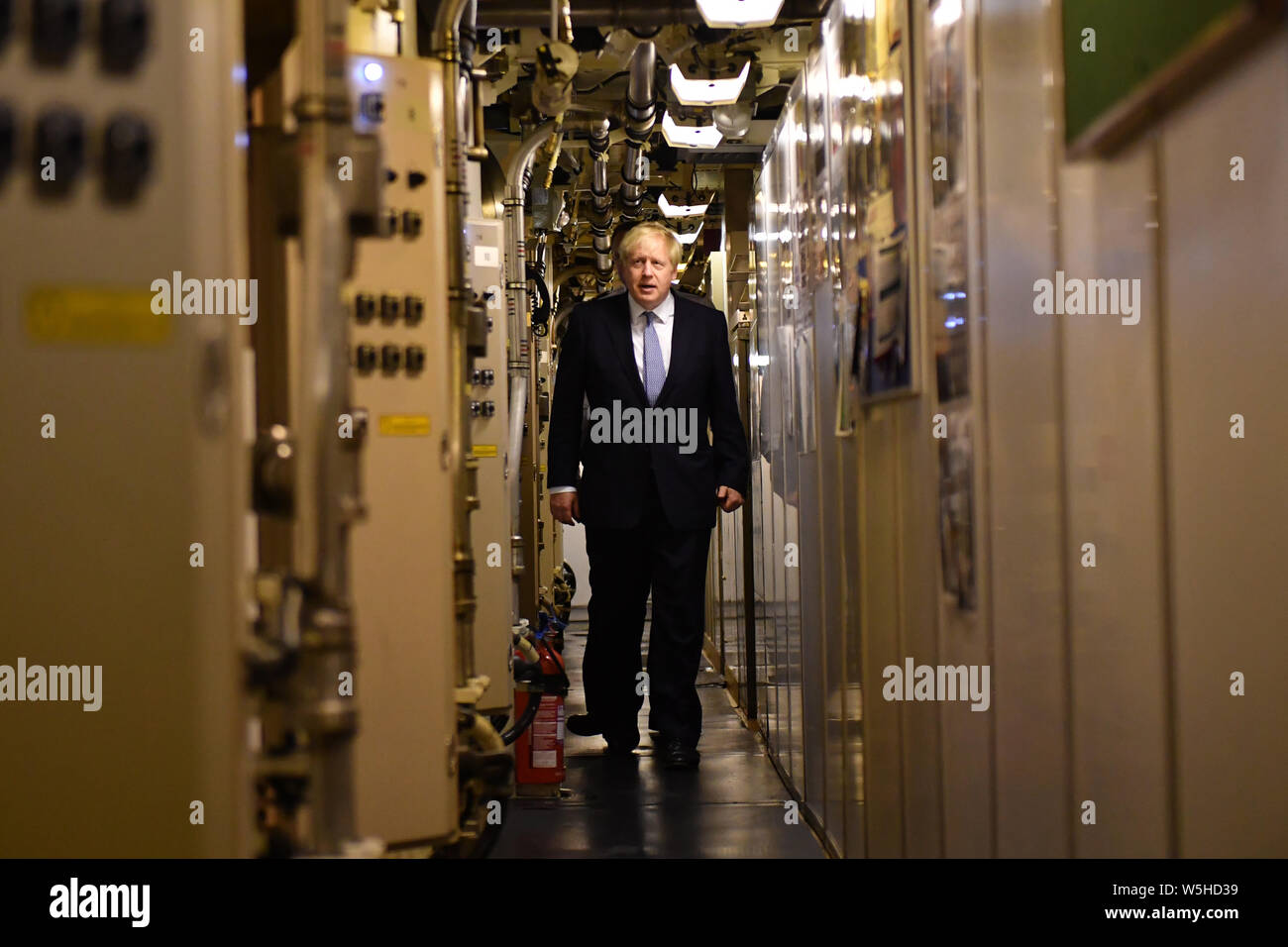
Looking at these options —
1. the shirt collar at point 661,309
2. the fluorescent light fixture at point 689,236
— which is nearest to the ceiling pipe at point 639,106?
the shirt collar at point 661,309

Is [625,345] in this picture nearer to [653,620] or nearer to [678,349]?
[678,349]

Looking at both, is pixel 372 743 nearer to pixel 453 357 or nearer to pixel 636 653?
pixel 453 357

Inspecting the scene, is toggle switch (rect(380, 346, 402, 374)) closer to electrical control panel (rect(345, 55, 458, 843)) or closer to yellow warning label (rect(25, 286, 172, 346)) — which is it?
electrical control panel (rect(345, 55, 458, 843))

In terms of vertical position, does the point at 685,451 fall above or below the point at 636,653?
above

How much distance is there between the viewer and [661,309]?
4.60 metres

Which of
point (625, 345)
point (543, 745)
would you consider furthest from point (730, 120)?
point (543, 745)

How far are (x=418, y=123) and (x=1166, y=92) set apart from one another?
58.5 inches

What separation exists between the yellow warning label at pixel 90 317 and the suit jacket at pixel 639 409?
3.30 metres

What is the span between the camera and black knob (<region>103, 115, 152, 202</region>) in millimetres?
1080

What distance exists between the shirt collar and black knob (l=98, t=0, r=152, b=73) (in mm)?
3537

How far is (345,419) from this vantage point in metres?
1.34

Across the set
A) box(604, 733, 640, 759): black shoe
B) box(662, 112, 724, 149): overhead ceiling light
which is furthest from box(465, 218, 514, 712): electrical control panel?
box(662, 112, 724, 149): overhead ceiling light
